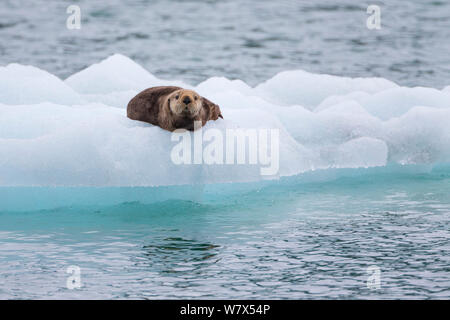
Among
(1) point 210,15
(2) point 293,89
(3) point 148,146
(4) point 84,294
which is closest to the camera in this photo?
(4) point 84,294

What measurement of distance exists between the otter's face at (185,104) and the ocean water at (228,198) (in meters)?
0.35

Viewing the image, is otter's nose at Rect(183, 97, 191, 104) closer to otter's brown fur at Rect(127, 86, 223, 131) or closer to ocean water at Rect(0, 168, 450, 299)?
otter's brown fur at Rect(127, 86, 223, 131)

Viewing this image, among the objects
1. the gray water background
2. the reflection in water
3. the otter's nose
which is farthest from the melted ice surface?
the gray water background

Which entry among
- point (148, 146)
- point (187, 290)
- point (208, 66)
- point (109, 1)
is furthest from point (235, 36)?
point (187, 290)

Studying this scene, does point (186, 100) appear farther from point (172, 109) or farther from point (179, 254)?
point (179, 254)

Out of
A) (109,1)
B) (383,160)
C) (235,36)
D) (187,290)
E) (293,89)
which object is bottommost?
(187,290)

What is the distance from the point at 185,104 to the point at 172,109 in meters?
0.16

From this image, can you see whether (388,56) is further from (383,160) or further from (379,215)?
(379,215)

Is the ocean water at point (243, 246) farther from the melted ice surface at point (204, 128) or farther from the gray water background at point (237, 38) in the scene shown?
the gray water background at point (237, 38)

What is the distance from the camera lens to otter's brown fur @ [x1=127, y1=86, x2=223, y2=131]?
6.75m

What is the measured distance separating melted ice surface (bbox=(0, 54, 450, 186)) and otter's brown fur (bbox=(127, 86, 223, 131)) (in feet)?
0.36

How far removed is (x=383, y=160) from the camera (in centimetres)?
830

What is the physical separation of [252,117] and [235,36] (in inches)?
395

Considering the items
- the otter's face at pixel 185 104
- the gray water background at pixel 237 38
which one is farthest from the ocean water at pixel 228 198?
the gray water background at pixel 237 38
